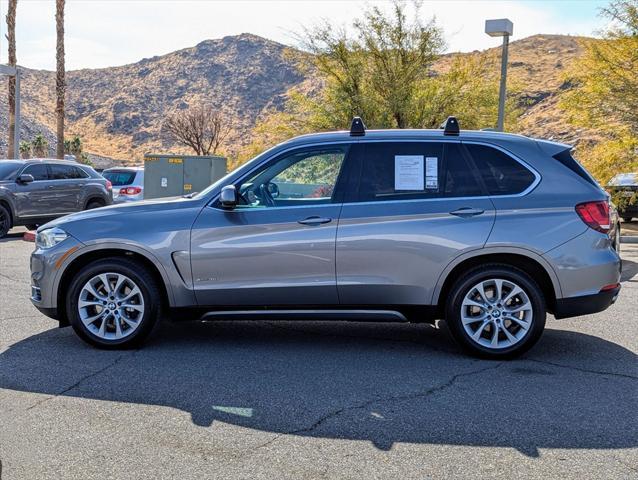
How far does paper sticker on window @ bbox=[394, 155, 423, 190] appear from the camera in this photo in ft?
21.1

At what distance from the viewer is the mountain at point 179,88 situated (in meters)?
83.8

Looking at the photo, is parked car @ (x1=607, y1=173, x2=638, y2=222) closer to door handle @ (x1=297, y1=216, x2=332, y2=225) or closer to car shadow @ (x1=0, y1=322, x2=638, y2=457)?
car shadow @ (x1=0, y1=322, x2=638, y2=457)

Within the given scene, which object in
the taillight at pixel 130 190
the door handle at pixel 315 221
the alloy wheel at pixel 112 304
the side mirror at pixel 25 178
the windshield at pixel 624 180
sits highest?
the windshield at pixel 624 180

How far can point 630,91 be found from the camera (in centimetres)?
1825

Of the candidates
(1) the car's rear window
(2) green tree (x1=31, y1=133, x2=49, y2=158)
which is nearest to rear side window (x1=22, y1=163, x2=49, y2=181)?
(1) the car's rear window

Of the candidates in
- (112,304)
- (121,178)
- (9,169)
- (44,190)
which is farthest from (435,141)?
(121,178)

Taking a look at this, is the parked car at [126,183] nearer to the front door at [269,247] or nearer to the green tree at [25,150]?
the front door at [269,247]

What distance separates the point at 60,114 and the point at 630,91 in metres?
21.0

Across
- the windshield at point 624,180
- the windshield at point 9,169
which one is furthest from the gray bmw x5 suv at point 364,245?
the windshield at point 624,180

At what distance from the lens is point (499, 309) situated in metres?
6.29

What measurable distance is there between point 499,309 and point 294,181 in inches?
78.6

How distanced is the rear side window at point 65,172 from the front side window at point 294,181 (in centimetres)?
1213

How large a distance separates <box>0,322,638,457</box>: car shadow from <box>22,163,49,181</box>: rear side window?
35.2 ft

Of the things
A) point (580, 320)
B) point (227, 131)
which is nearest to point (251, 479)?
point (580, 320)
